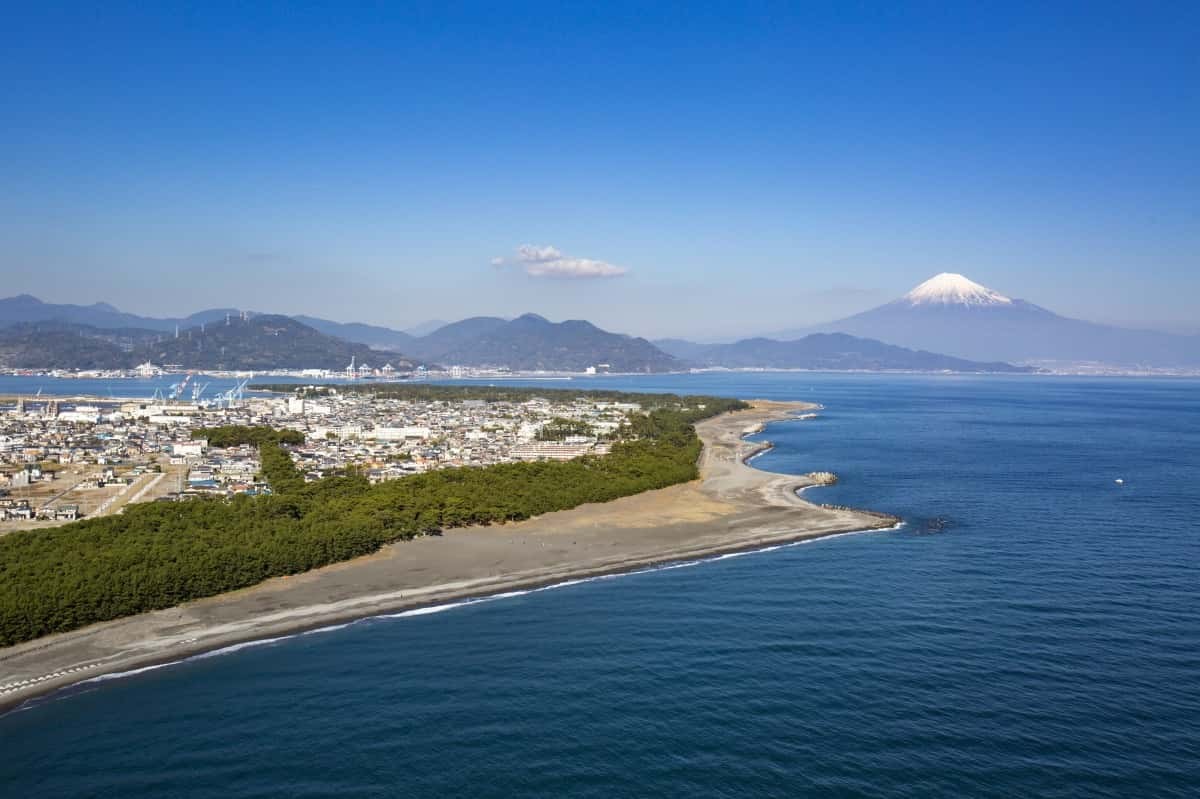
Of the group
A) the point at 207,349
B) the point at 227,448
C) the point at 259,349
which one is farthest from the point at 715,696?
the point at 207,349

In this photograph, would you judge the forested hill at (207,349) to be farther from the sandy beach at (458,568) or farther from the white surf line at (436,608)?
the white surf line at (436,608)

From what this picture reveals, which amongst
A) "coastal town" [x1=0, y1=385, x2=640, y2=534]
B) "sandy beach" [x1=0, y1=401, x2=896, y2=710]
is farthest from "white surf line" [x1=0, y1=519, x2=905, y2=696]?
"coastal town" [x1=0, y1=385, x2=640, y2=534]

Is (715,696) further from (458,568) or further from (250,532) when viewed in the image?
(250,532)

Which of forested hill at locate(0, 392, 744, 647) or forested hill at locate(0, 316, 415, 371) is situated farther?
forested hill at locate(0, 316, 415, 371)

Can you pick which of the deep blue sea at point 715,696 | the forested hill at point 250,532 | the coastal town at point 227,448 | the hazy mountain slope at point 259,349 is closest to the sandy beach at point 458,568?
the forested hill at point 250,532

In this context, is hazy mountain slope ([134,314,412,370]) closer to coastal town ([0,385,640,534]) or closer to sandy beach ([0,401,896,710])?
coastal town ([0,385,640,534])
